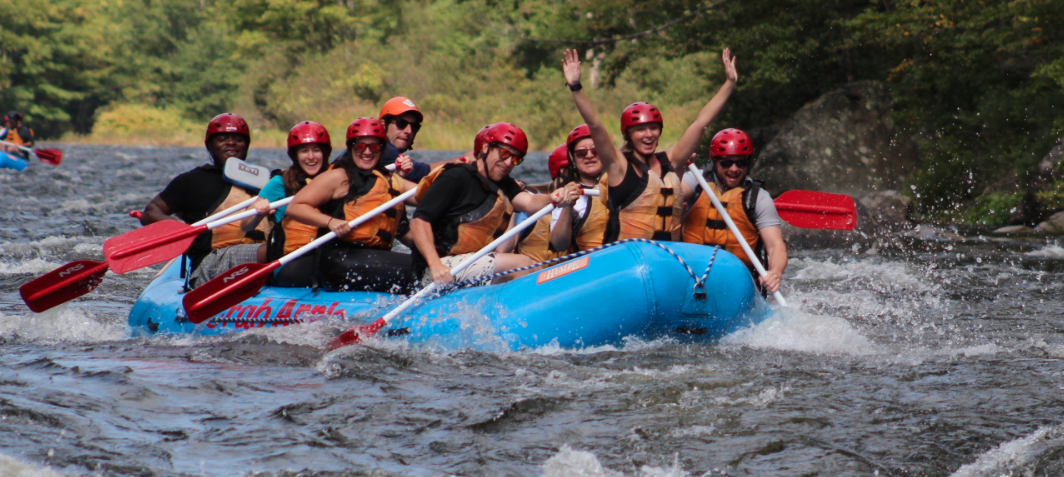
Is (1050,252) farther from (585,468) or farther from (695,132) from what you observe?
(585,468)

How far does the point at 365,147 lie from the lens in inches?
226

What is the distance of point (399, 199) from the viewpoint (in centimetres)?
575

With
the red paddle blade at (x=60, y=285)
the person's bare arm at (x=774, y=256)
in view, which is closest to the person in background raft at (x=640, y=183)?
the person's bare arm at (x=774, y=256)

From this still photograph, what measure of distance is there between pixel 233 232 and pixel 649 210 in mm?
2897

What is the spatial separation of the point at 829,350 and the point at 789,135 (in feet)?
32.9

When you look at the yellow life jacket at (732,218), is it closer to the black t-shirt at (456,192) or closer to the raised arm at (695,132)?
the raised arm at (695,132)

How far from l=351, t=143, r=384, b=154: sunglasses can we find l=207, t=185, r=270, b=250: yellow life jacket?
1197 mm

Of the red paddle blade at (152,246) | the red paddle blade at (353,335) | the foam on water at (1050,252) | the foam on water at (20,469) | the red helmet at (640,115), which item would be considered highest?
the red helmet at (640,115)

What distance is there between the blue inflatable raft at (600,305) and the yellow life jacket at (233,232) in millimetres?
1321

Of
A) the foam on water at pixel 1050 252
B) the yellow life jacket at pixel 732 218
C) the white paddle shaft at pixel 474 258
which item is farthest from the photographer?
the foam on water at pixel 1050 252

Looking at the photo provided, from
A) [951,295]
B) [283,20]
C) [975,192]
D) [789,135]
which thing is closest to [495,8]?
[283,20]

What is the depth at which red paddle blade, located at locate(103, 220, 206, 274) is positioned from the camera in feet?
19.4

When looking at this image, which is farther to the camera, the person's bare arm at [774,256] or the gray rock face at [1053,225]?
the gray rock face at [1053,225]

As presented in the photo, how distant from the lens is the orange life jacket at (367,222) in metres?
5.79
